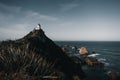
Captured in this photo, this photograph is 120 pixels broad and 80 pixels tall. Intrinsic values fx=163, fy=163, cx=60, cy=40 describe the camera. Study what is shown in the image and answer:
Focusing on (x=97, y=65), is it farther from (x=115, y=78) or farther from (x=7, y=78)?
(x=7, y=78)

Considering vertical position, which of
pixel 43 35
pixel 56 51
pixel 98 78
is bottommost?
pixel 98 78

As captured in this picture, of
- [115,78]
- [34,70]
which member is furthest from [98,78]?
[34,70]

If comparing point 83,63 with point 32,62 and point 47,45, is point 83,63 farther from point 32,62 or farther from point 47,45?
point 32,62

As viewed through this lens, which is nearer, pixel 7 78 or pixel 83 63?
pixel 7 78

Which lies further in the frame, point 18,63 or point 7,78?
point 18,63

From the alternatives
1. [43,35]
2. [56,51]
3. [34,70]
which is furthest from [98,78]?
[34,70]

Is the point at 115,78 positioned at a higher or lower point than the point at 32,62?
lower

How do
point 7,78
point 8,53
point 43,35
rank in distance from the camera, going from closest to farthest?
point 7,78 → point 8,53 → point 43,35

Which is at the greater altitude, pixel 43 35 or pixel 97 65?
pixel 43 35

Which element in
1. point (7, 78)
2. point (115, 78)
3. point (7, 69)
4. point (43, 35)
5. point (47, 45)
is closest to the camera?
point (7, 78)
